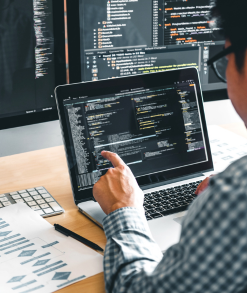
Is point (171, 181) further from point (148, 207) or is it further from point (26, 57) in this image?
point (26, 57)

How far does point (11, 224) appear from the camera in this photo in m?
0.73

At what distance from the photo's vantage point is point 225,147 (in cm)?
117

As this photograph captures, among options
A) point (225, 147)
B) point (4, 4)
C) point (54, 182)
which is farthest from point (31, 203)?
point (225, 147)

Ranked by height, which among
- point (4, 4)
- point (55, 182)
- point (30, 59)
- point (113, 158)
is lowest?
point (55, 182)

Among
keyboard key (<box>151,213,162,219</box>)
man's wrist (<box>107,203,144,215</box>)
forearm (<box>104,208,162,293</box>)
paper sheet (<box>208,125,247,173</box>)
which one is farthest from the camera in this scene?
paper sheet (<box>208,125,247,173</box>)

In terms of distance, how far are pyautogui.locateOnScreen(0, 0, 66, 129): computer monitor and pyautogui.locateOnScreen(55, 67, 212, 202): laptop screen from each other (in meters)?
0.14

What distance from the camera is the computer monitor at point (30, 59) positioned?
83cm

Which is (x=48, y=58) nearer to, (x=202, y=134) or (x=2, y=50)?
(x=2, y=50)

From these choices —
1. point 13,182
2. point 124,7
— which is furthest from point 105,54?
point 13,182

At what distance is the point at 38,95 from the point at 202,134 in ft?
1.43

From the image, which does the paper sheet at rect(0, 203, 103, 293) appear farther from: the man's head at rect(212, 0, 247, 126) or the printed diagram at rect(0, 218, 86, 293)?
the man's head at rect(212, 0, 247, 126)

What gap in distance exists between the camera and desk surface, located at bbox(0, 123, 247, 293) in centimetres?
60

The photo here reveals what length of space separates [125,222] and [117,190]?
114mm

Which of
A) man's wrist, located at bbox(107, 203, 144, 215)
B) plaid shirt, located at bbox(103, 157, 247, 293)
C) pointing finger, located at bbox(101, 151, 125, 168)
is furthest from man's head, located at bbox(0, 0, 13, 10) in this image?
plaid shirt, located at bbox(103, 157, 247, 293)
